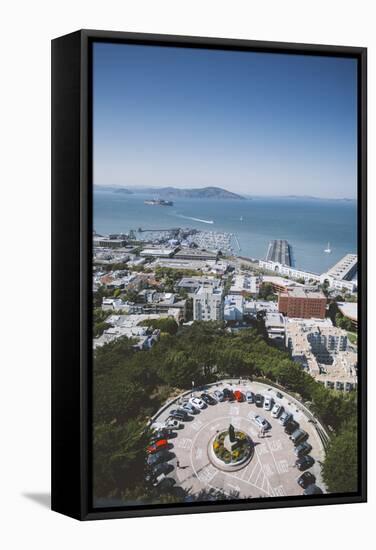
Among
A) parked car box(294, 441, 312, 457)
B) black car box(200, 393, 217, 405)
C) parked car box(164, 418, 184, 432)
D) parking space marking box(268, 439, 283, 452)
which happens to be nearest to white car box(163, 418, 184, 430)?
parked car box(164, 418, 184, 432)

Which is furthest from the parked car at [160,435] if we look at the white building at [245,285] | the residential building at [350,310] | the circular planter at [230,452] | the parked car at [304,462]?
the residential building at [350,310]

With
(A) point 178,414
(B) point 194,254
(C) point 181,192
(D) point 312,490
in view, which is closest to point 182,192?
(C) point 181,192

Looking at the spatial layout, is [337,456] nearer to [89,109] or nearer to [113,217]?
[113,217]

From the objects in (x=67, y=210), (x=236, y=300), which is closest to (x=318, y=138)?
(x=236, y=300)

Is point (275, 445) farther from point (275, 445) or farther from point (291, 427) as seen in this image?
point (291, 427)

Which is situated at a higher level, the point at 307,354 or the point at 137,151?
the point at 137,151

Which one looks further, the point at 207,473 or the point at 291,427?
the point at 291,427

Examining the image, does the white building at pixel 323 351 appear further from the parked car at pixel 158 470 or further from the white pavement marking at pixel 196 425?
the parked car at pixel 158 470
